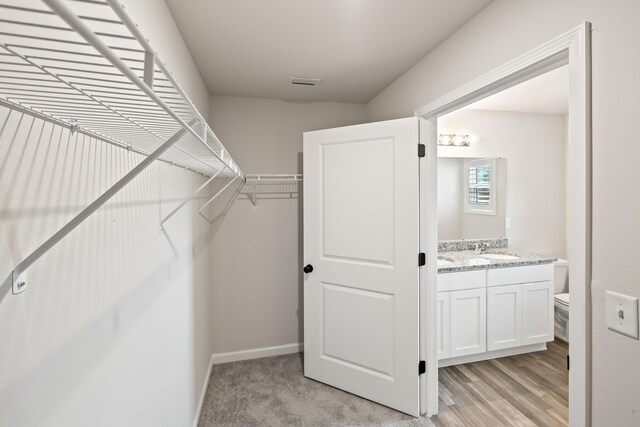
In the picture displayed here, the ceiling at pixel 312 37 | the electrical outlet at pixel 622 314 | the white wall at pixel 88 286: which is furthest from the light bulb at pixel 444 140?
the white wall at pixel 88 286

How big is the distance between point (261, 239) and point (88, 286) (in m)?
2.07

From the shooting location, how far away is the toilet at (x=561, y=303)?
10.1 ft

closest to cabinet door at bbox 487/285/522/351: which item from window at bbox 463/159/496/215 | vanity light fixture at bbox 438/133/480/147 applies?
window at bbox 463/159/496/215

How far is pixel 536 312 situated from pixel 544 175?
5.16 ft

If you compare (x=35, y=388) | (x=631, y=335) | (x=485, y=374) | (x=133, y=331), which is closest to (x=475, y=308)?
(x=485, y=374)

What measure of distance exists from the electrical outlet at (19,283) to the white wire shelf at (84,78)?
296 millimetres

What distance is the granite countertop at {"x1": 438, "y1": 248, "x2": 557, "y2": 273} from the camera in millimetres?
2631

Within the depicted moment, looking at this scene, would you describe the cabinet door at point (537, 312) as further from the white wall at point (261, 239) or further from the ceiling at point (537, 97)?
the white wall at point (261, 239)

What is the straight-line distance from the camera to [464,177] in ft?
11.0

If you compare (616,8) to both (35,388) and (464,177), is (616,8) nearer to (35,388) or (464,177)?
(35,388)

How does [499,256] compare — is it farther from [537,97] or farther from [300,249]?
[300,249]

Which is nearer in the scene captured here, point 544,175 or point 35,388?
point 35,388

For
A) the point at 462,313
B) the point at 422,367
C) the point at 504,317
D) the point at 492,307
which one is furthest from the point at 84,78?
the point at 504,317

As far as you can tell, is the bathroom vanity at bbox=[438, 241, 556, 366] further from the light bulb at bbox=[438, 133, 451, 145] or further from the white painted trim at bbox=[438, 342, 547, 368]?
the light bulb at bbox=[438, 133, 451, 145]
